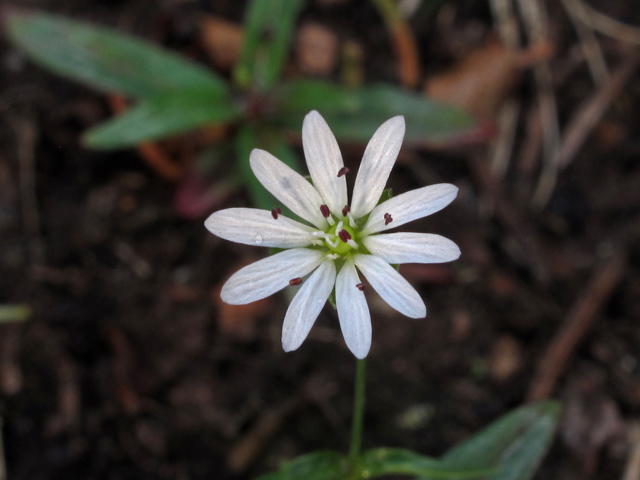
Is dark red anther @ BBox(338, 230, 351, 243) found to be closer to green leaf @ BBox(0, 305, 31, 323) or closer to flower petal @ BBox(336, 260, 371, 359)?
flower petal @ BBox(336, 260, 371, 359)

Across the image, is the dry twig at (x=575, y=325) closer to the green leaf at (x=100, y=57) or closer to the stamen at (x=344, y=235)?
the stamen at (x=344, y=235)

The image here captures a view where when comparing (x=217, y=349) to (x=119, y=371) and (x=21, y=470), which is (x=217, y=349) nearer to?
(x=119, y=371)

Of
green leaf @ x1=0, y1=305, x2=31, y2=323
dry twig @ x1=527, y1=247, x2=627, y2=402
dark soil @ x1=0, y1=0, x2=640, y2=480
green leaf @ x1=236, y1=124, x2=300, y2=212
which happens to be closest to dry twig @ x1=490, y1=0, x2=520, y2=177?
dark soil @ x1=0, y1=0, x2=640, y2=480

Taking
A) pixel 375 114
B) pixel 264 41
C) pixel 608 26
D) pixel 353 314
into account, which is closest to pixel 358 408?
pixel 353 314

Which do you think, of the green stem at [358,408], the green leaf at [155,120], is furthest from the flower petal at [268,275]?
the green leaf at [155,120]

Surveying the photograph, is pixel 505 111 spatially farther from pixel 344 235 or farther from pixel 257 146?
pixel 344 235

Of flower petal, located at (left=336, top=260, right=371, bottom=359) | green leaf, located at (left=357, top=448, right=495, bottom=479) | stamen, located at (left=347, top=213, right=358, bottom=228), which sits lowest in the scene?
green leaf, located at (left=357, top=448, right=495, bottom=479)
